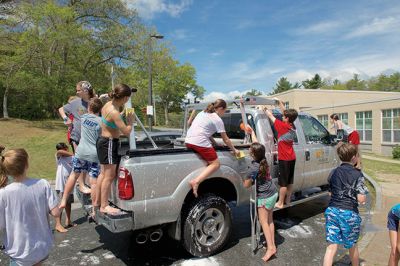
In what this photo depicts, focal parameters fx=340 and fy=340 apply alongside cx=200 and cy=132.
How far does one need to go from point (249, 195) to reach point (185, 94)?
5518 cm

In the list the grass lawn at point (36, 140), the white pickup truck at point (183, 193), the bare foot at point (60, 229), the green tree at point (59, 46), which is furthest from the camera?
the green tree at point (59, 46)

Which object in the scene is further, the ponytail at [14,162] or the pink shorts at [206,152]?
the pink shorts at [206,152]

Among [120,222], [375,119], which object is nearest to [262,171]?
[120,222]

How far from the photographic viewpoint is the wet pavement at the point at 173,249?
434 cm

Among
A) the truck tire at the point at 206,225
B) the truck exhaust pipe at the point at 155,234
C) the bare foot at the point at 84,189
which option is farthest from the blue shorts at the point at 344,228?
the bare foot at the point at 84,189

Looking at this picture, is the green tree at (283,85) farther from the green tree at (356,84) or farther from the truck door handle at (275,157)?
the truck door handle at (275,157)

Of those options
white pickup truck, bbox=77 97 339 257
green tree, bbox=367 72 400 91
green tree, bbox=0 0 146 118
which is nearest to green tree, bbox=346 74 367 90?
green tree, bbox=367 72 400 91

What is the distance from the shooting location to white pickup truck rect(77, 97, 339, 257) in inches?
148

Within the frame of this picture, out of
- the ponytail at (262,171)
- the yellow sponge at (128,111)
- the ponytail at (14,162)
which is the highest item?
the yellow sponge at (128,111)

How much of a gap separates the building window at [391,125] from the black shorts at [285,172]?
23174 mm

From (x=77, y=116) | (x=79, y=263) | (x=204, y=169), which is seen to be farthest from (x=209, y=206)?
(x=77, y=116)

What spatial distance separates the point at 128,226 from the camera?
3693mm

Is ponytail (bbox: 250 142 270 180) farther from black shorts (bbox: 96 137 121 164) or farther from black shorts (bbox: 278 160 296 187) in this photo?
black shorts (bbox: 96 137 121 164)

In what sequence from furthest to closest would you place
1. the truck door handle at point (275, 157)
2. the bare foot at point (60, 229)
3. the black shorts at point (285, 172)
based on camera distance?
1. the bare foot at point (60, 229)
2. the truck door handle at point (275, 157)
3. the black shorts at point (285, 172)
